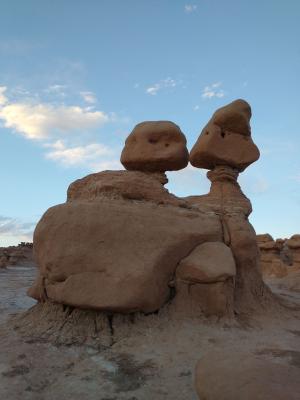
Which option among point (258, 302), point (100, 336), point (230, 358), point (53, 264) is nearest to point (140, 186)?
point (53, 264)

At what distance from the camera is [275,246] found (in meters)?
17.0

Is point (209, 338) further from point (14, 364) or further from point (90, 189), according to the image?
point (90, 189)

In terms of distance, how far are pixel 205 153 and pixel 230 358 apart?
512 cm

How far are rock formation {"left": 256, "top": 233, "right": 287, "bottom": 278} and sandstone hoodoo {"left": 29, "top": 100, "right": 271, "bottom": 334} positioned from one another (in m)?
10.1

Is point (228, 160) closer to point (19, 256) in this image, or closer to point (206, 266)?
point (206, 266)

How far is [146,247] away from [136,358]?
59.5 inches

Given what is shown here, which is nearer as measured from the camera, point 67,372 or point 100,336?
point 67,372

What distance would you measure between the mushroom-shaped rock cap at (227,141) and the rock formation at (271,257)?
389 inches

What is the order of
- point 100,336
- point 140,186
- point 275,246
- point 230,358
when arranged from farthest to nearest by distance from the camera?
point 275,246 → point 140,186 → point 100,336 → point 230,358

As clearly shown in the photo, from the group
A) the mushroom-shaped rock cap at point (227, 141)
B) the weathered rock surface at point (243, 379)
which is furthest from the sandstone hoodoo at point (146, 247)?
the weathered rock surface at point (243, 379)

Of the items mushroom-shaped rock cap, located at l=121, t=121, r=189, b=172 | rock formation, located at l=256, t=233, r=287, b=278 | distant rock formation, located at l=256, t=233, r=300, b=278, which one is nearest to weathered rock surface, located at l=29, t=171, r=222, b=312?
mushroom-shaped rock cap, located at l=121, t=121, r=189, b=172

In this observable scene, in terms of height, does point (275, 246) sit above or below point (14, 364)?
above

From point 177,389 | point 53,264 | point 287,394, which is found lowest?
point 177,389

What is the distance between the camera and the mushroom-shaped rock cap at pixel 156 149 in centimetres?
666
